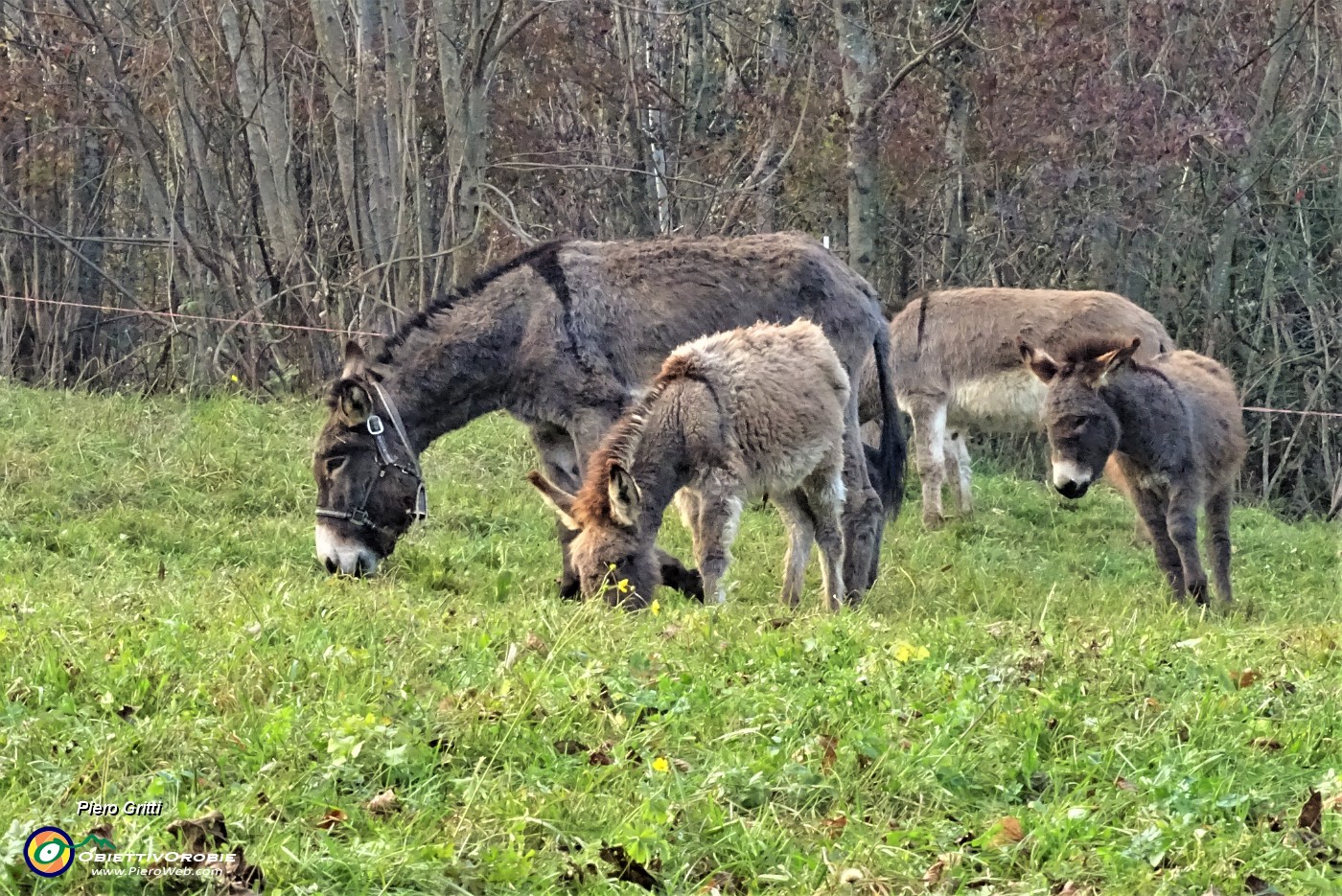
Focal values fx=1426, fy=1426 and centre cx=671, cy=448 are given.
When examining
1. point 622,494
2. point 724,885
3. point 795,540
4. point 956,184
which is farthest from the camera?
point 956,184

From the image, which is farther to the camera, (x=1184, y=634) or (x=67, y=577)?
(x=67, y=577)

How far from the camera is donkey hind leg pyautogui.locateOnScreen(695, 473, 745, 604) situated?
22.7ft

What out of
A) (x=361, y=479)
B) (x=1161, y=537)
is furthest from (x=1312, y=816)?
(x=361, y=479)

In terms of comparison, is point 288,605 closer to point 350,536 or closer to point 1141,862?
point 350,536

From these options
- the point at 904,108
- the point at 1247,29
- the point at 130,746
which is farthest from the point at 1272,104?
the point at 130,746

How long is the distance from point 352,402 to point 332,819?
4454 millimetres

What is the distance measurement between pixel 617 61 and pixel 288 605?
431 inches

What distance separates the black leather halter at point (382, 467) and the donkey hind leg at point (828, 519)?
2094mm

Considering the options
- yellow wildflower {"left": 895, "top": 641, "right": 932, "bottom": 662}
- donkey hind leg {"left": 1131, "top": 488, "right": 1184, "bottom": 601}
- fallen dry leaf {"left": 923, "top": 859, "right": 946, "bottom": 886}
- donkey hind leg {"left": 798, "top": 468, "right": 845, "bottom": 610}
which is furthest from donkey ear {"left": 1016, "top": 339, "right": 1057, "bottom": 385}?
fallen dry leaf {"left": 923, "top": 859, "right": 946, "bottom": 886}

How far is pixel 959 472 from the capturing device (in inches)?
465

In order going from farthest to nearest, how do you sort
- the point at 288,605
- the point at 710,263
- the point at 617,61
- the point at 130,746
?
the point at 617,61, the point at 710,263, the point at 288,605, the point at 130,746

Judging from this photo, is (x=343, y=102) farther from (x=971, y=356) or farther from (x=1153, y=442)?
(x=1153, y=442)

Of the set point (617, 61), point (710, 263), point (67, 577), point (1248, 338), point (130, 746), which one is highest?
point (617, 61)

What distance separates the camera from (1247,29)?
623 inches
